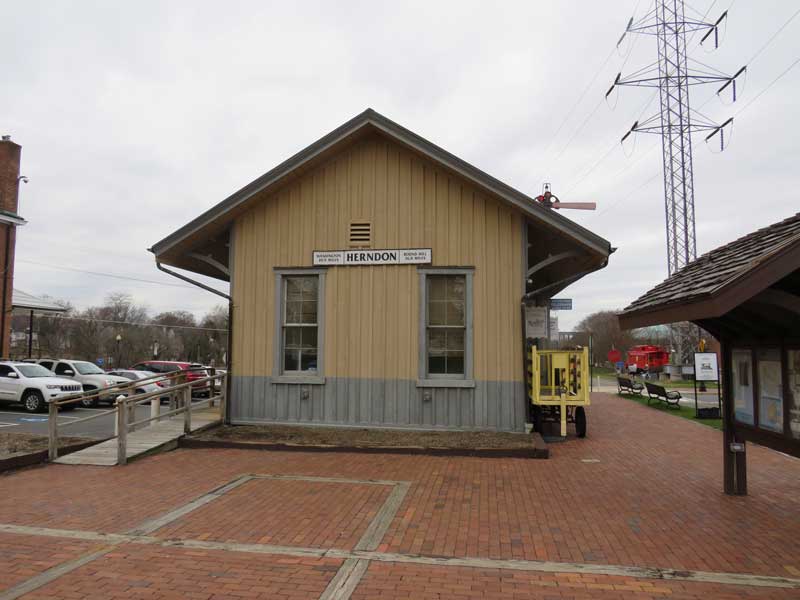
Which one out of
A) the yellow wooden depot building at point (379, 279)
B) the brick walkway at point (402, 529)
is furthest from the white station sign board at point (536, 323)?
the brick walkway at point (402, 529)

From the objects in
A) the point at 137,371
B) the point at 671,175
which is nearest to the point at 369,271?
the point at 137,371

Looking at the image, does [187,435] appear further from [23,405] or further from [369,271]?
[23,405]

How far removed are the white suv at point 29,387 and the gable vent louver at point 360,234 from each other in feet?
39.8

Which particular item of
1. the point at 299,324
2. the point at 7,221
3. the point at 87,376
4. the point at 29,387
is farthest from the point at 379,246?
the point at 7,221

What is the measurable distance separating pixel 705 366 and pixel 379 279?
38.2 ft

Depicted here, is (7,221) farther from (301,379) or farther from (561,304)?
(561,304)

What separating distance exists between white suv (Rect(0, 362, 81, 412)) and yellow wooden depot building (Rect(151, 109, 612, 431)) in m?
9.25

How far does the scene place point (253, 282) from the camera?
1121 centimetres

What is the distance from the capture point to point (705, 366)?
1677 cm

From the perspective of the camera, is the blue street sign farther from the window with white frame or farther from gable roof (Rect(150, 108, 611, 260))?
the window with white frame

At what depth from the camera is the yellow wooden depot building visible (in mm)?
10258

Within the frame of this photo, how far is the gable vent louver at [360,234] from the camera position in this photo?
10.9 m

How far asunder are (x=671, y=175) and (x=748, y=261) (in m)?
36.7

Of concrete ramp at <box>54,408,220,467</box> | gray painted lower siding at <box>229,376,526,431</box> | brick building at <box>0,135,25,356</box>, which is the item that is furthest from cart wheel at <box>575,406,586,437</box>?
brick building at <box>0,135,25,356</box>
